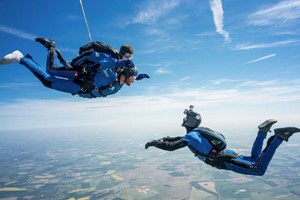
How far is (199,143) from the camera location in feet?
16.1

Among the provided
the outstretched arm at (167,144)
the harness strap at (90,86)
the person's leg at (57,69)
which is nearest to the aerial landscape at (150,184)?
the outstretched arm at (167,144)

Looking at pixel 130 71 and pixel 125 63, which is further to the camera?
pixel 130 71

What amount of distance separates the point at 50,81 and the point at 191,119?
3.27m

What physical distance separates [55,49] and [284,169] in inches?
3966

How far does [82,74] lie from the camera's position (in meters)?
4.89

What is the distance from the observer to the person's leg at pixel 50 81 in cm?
507

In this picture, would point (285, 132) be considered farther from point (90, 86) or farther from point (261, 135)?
point (90, 86)

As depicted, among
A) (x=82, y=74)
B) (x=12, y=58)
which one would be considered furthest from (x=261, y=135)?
(x=12, y=58)

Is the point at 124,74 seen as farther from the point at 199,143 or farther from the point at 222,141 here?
the point at 222,141

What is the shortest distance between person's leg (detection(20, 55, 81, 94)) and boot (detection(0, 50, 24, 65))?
119mm

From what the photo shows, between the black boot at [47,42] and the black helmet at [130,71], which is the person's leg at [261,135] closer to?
the black helmet at [130,71]

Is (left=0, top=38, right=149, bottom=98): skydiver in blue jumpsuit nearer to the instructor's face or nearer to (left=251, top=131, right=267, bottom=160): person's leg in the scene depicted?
the instructor's face

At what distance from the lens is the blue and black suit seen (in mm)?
4688

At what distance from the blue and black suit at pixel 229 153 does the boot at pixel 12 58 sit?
11.2 feet
